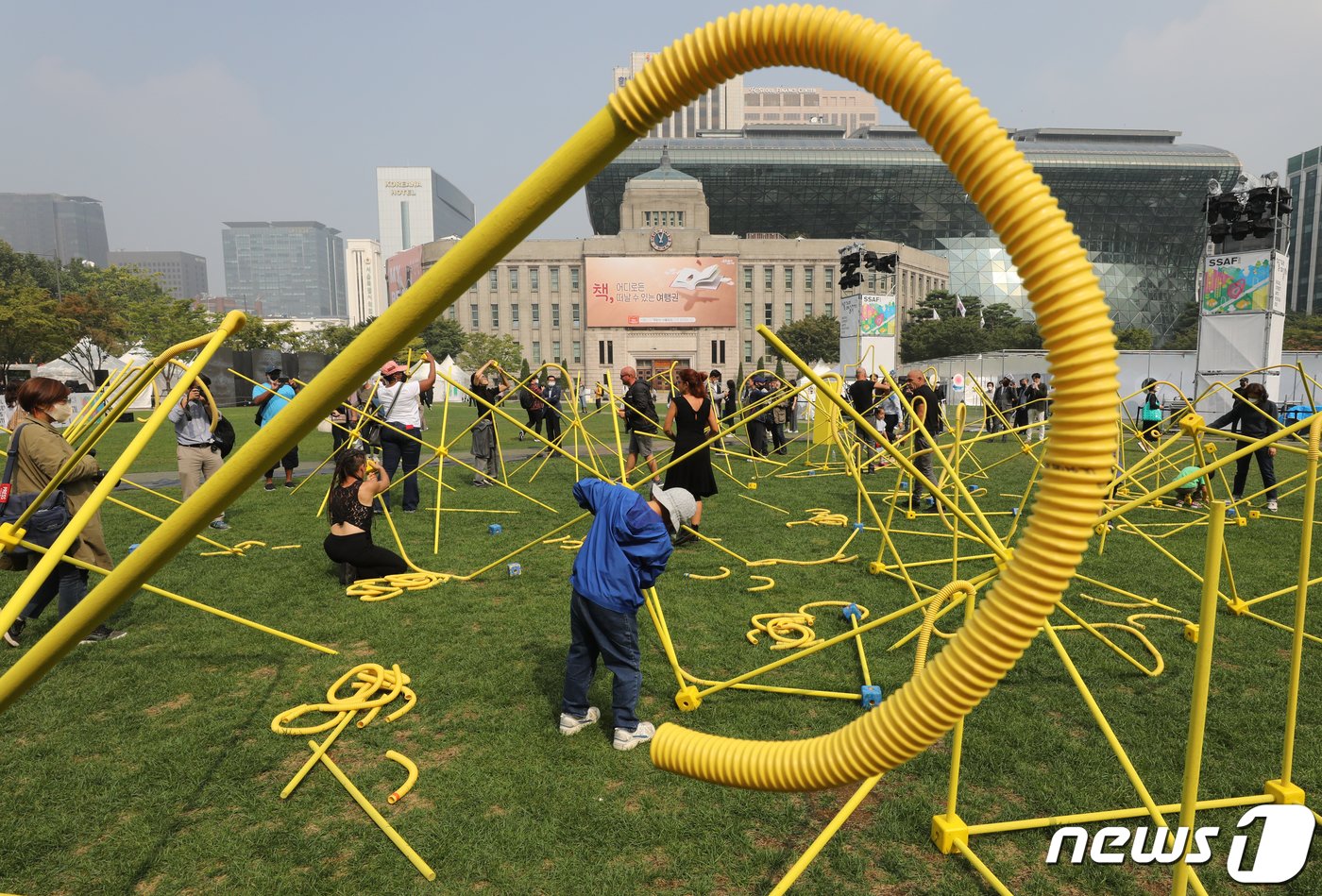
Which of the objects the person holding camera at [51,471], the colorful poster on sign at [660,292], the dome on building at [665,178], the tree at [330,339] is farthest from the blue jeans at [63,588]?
the dome on building at [665,178]

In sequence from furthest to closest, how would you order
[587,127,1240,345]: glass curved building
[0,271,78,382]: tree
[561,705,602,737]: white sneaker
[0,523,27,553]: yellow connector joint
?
[587,127,1240,345]: glass curved building → [0,271,78,382]: tree → [561,705,602,737]: white sneaker → [0,523,27,553]: yellow connector joint

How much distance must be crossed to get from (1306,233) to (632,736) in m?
150

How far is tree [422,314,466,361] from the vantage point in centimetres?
8438

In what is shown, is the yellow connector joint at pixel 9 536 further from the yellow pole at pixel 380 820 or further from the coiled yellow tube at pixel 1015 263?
the coiled yellow tube at pixel 1015 263

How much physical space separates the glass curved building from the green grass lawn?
10691 cm

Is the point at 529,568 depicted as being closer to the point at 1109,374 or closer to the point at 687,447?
the point at 687,447

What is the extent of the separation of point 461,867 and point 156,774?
223 centimetres

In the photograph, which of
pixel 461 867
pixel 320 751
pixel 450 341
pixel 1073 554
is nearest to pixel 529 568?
pixel 320 751

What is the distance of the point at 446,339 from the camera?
84750mm

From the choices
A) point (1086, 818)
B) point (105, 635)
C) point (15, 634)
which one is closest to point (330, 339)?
point (15, 634)

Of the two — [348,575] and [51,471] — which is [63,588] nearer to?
[51,471]

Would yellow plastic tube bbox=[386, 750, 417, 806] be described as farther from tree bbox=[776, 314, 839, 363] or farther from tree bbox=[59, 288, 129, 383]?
tree bbox=[776, 314, 839, 363]

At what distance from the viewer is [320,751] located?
452 cm

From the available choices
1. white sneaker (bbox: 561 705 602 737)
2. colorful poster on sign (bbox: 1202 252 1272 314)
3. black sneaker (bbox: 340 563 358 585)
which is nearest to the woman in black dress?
black sneaker (bbox: 340 563 358 585)
